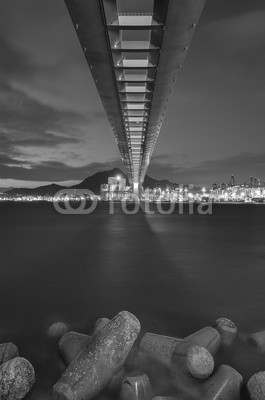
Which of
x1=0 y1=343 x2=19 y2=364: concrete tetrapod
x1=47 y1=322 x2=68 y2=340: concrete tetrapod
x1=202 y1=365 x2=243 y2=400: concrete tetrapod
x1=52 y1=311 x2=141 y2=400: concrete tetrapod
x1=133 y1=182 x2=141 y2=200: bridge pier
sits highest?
x1=133 y1=182 x2=141 y2=200: bridge pier

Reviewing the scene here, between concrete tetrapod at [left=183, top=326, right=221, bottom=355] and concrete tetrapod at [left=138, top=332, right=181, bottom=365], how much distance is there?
8.7 inches

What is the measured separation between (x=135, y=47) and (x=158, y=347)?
8.12 metres

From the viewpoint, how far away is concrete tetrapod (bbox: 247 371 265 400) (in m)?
3.11

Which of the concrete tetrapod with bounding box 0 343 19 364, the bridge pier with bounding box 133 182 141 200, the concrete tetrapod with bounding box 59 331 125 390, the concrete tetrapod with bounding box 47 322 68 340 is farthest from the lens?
the bridge pier with bounding box 133 182 141 200

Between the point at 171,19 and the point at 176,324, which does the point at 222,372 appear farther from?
the point at 171,19

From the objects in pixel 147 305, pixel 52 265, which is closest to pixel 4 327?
pixel 147 305

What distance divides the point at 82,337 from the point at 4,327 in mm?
2481

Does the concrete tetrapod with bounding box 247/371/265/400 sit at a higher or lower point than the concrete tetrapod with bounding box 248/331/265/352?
higher

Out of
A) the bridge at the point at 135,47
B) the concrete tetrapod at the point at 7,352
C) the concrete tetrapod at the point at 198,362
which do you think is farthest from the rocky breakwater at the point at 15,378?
the bridge at the point at 135,47

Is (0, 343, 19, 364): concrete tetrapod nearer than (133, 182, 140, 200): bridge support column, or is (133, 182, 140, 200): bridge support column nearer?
(0, 343, 19, 364): concrete tetrapod

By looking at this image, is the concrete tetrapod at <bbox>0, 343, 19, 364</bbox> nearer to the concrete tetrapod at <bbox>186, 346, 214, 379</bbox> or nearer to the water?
the water

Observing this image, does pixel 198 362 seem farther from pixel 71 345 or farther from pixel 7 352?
pixel 7 352

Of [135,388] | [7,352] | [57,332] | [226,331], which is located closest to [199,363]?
[135,388]

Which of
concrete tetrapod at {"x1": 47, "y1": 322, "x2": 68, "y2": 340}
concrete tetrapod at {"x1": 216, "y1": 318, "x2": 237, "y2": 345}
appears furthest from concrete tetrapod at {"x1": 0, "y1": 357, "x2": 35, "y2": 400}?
Answer: concrete tetrapod at {"x1": 216, "y1": 318, "x2": 237, "y2": 345}
